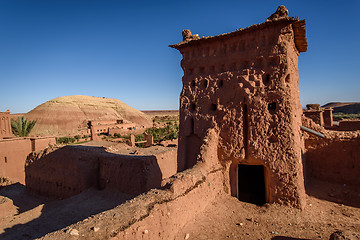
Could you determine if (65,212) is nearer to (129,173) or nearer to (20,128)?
(129,173)

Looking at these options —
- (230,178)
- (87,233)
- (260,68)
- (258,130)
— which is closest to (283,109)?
(258,130)

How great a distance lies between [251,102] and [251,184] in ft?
Answer: 12.4

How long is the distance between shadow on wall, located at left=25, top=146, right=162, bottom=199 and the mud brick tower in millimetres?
2819

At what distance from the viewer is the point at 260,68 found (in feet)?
21.9

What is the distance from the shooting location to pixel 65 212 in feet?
31.1

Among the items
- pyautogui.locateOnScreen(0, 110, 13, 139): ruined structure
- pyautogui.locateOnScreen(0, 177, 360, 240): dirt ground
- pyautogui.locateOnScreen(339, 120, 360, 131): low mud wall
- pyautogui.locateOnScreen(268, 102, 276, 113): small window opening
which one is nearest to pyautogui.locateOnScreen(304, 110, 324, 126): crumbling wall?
pyautogui.locateOnScreen(339, 120, 360, 131): low mud wall

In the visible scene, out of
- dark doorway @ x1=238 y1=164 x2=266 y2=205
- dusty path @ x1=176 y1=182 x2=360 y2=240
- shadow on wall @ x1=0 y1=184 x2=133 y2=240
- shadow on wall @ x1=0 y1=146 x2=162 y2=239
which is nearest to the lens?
dusty path @ x1=176 y1=182 x2=360 y2=240

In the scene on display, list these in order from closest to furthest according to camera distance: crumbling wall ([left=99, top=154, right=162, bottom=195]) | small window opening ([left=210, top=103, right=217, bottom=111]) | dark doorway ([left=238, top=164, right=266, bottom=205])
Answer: small window opening ([left=210, top=103, right=217, bottom=111]) → dark doorway ([left=238, top=164, right=266, bottom=205]) → crumbling wall ([left=99, top=154, right=162, bottom=195])

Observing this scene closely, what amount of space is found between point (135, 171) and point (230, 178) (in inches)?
189

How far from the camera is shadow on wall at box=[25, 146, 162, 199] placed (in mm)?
10094

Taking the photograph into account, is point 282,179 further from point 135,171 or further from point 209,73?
point 135,171

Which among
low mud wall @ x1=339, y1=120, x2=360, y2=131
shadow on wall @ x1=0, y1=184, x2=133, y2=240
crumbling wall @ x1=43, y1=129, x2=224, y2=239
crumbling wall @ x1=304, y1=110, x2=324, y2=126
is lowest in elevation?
shadow on wall @ x1=0, y1=184, x2=133, y2=240

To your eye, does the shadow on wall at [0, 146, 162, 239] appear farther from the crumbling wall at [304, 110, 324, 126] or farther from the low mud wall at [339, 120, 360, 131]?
the low mud wall at [339, 120, 360, 131]

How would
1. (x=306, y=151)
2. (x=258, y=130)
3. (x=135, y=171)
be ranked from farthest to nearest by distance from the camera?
(x=135, y=171), (x=306, y=151), (x=258, y=130)
